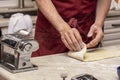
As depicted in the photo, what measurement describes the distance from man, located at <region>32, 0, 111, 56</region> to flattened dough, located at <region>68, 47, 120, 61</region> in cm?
6

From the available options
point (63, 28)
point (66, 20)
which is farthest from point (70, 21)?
point (63, 28)

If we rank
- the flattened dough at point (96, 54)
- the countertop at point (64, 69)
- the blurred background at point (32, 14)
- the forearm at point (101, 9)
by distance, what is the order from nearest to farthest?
the countertop at point (64, 69) → the flattened dough at point (96, 54) → the forearm at point (101, 9) → the blurred background at point (32, 14)

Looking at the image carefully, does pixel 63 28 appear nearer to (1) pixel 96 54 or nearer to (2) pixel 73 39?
(2) pixel 73 39

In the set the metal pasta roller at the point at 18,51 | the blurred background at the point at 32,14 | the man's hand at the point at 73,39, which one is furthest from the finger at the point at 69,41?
the blurred background at the point at 32,14

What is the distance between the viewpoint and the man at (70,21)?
1309 mm

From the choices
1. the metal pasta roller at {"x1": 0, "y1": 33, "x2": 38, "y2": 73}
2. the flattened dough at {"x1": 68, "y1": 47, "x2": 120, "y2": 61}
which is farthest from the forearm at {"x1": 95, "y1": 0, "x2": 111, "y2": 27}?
the metal pasta roller at {"x1": 0, "y1": 33, "x2": 38, "y2": 73}

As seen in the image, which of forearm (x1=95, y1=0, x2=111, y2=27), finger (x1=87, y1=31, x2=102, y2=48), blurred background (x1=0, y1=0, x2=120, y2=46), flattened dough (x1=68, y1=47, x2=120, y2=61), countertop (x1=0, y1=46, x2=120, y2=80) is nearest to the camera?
countertop (x1=0, y1=46, x2=120, y2=80)

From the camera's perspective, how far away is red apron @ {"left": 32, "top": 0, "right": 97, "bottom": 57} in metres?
1.38

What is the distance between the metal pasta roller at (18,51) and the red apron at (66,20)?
1.20 ft

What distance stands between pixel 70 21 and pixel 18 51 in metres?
0.48

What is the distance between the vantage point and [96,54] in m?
1.20

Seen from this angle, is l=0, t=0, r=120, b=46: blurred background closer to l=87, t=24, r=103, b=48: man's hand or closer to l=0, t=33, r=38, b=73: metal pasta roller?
l=87, t=24, r=103, b=48: man's hand

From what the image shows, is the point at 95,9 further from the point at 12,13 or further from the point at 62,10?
the point at 12,13

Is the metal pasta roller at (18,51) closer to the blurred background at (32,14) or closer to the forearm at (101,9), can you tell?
the forearm at (101,9)
